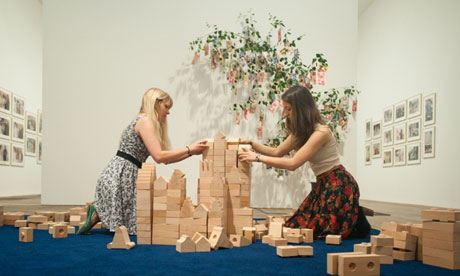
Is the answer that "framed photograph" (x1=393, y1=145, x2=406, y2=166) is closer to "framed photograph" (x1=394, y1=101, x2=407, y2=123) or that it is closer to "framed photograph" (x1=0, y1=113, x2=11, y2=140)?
"framed photograph" (x1=394, y1=101, x2=407, y2=123)

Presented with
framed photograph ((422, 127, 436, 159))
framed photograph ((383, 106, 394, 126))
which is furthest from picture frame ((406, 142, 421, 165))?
framed photograph ((383, 106, 394, 126))

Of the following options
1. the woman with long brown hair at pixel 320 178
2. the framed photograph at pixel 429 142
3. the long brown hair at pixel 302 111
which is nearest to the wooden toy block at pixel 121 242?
the woman with long brown hair at pixel 320 178

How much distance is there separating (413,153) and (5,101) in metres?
8.61

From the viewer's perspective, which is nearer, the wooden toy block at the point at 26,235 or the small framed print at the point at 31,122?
the wooden toy block at the point at 26,235

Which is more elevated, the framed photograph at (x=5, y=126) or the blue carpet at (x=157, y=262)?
the framed photograph at (x=5, y=126)

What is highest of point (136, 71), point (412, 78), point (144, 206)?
point (412, 78)

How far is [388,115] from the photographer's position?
9570mm

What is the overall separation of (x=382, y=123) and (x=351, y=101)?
13.4 feet

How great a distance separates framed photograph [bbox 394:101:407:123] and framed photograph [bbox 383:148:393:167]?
74 centimetres

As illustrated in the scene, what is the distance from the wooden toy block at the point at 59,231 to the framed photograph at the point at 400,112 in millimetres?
7547

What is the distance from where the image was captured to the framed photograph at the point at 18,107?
9422 mm

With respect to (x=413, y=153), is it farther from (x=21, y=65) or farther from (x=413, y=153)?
(x=21, y=65)

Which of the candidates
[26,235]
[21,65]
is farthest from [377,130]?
[26,235]

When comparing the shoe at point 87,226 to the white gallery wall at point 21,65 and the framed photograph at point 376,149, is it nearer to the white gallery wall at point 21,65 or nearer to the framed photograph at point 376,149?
the white gallery wall at point 21,65
